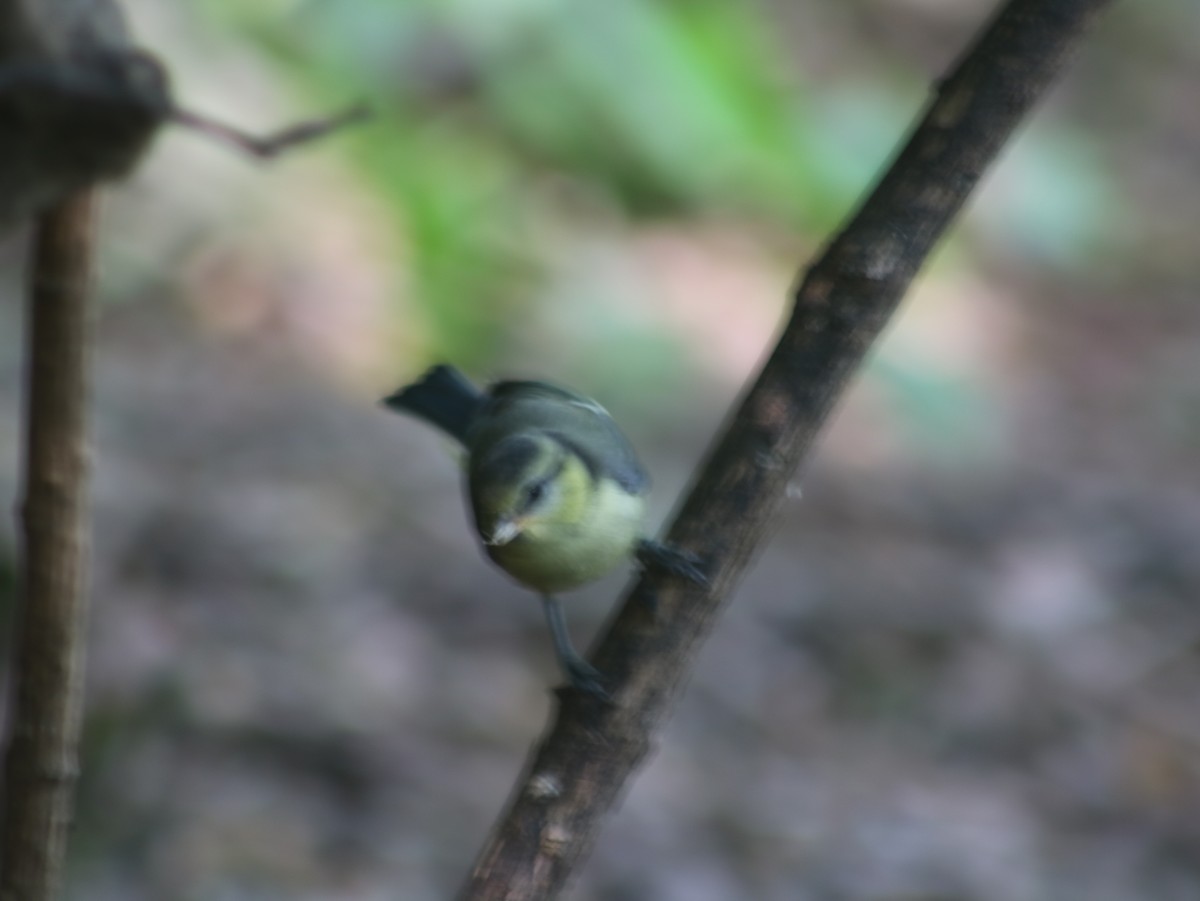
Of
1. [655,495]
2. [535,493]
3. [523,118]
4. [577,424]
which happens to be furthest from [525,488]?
[523,118]

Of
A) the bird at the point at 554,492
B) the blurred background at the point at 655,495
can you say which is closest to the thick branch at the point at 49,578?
the bird at the point at 554,492

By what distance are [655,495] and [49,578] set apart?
2.96 meters

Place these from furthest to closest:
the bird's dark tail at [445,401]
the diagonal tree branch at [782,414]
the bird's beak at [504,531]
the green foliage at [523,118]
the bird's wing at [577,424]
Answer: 1. the green foliage at [523,118]
2. the bird's dark tail at [445,401]
3. the bird's wing at [577,424]
4. the bird's beak at [504,531]
5. the diagonal tree branch at [782,414]

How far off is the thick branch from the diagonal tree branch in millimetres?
703

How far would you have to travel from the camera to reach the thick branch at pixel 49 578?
74.5 inches

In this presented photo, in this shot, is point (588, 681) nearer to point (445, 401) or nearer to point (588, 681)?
point (588, 681)

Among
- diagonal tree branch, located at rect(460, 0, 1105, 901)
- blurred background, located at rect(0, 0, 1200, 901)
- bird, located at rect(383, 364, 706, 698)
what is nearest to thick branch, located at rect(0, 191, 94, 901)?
bird, located at rect(383, 364, 706, 698)

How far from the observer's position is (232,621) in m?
3.92

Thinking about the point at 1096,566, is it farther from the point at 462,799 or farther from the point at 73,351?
the point at 73,351

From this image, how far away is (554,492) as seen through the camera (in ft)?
5.77

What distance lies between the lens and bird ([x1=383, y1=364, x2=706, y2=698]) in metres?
1.74

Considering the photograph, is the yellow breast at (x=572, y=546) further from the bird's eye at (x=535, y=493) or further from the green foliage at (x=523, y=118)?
the green foliage at (x=523, y=118)

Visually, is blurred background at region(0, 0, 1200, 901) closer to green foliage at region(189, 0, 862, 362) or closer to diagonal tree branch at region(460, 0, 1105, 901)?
green foliage at region(189, 0, 862, 362)

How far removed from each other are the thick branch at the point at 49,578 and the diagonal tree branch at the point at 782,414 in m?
0.70
